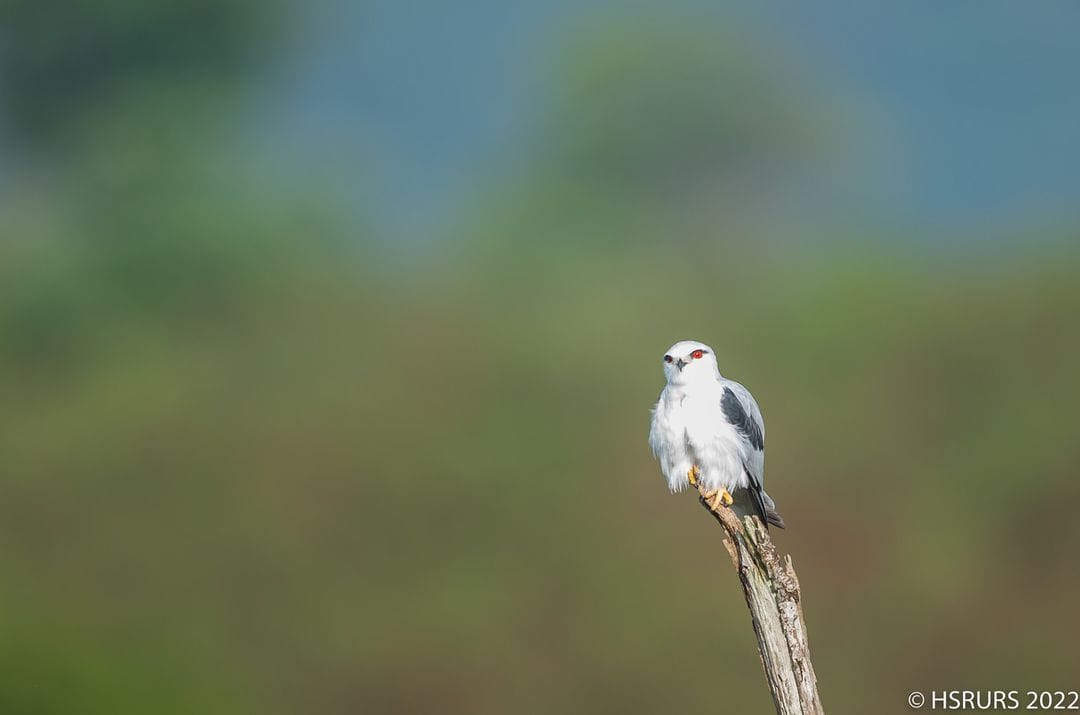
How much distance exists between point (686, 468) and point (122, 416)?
13.7 m

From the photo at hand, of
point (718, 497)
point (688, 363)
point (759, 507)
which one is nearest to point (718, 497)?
point (718, 497)

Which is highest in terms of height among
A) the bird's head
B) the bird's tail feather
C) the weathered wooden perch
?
the bird's head

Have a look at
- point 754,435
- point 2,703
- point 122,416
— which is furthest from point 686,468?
point 122,416

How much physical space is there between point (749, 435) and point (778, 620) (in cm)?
116

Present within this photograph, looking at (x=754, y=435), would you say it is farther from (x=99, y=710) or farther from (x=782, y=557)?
(x=99, y=710)

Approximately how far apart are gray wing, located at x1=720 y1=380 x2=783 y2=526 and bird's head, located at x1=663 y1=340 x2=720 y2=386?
6.2 inches

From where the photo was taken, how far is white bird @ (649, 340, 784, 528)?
5637mm

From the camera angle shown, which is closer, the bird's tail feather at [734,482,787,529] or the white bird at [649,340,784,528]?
the white bird at [649,340,784,528]

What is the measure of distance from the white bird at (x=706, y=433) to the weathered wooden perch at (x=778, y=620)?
2.42 ft

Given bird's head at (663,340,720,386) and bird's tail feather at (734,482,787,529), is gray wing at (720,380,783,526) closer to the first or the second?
bird's tail feather at (734,482,787,529)

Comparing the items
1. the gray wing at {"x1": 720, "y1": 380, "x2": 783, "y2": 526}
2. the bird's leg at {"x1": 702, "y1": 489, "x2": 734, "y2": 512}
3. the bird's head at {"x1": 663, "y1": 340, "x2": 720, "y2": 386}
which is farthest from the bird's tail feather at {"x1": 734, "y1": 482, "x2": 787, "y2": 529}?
the bird's head at {"x1": 663, "y1": 340, "x2": 720, "y2": 386}

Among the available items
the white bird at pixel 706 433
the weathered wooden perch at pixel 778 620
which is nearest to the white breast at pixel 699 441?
the white bird at pixel 706 433

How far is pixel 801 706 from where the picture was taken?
471 centimetres

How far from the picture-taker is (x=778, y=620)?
479 cm
